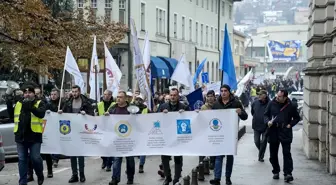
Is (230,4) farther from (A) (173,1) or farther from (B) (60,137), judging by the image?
(B) (60,137)

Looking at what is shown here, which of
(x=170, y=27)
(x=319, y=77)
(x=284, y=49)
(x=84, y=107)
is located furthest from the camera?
(x=284, y=49)

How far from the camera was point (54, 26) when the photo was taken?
25.4m

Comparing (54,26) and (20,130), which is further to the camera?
(54,26)

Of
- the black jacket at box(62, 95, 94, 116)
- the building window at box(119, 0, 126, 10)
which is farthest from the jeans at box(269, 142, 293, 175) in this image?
the building window at box(119, 0, 126, 10)

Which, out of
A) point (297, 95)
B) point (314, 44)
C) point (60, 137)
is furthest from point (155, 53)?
point (60, 137)

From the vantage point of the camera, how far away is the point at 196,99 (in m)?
14.6

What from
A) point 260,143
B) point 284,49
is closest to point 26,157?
point 260,143

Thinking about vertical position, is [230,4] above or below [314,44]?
above

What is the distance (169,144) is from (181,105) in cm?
77

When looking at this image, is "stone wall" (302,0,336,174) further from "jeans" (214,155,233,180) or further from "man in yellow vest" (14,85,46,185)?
"man in yellow vest" (14,85,46,185)

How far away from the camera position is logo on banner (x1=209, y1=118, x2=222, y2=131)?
40.4 ft

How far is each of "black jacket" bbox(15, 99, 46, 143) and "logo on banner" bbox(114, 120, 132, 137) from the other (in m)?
1.52

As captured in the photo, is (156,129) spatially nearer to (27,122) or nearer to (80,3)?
(27,122)

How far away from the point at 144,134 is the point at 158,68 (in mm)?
25749
